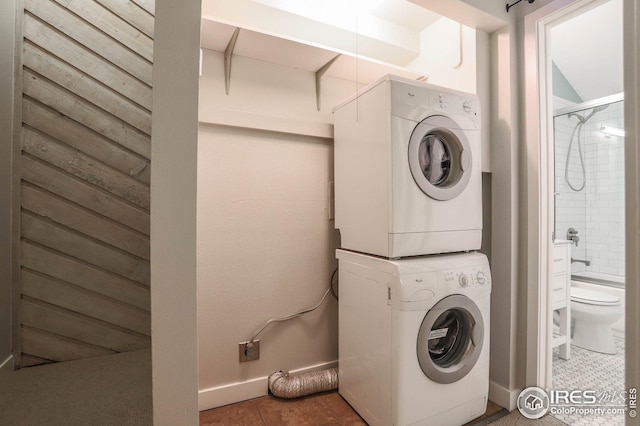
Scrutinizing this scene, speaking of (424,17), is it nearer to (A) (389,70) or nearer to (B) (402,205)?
(A) (389,70)

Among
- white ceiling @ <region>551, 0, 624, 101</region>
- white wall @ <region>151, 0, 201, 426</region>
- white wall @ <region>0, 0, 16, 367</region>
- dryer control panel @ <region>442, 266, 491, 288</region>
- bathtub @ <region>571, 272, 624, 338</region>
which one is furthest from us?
bathtub @ <region>571, 272, 624, 338</region>

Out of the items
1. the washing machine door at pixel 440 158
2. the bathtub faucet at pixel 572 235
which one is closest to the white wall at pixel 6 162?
the washing machine door at pixel 440 158

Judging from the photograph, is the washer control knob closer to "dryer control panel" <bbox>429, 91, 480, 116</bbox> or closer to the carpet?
"dryer control panel" <bbox>429, 91, 480, 116</bbox>

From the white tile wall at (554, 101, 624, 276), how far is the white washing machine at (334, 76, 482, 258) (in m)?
2.33

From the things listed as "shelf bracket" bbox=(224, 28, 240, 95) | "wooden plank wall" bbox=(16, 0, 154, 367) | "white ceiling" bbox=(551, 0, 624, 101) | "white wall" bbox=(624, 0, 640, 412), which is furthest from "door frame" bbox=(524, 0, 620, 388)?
"wooden plank wall" bbox=(16, 0, 154, 367)

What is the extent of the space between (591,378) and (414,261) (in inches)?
70.7

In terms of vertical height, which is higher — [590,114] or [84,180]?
[590,114]

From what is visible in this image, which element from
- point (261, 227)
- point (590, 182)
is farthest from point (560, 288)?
point (261, 227)

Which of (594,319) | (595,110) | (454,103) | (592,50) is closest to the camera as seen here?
(454,103)

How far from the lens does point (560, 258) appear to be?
2312mm

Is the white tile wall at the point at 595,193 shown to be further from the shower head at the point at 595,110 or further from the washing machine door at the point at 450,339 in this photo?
the washing machine door at the point at 450,339

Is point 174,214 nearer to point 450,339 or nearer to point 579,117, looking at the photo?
point 450,339

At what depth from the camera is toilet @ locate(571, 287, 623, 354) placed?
2.39 m

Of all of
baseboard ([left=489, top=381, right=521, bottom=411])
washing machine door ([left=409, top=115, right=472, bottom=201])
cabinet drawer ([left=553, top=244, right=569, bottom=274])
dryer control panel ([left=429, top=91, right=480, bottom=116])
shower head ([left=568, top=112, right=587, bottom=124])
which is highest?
shower head ([left=568, top=112, right=587, bottom=124])
